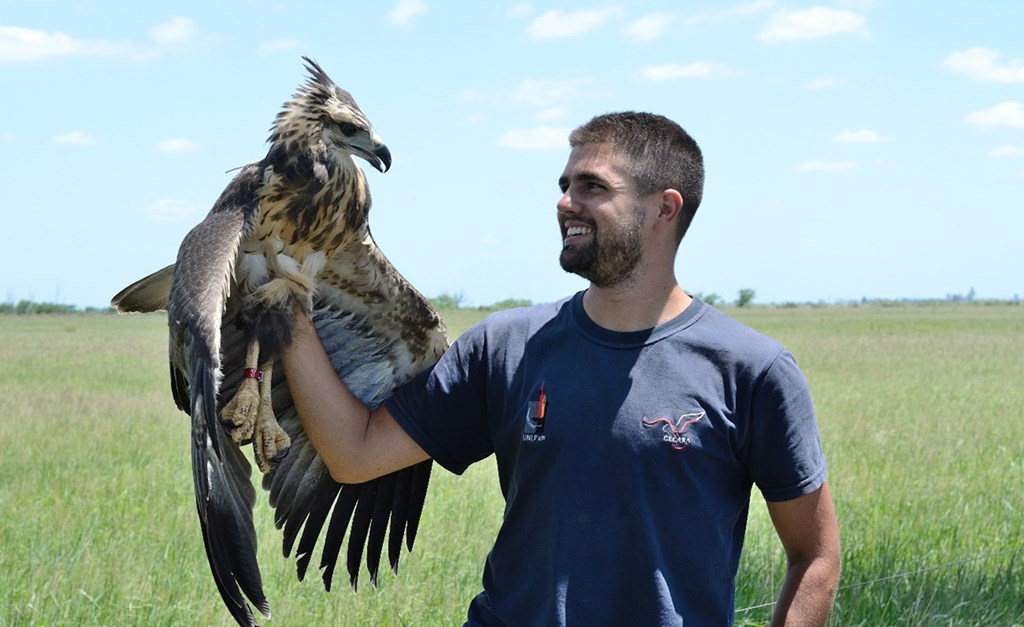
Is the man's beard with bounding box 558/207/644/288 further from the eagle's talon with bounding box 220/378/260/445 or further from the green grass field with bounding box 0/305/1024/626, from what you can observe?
the green grass field with bounding box 0/305/1024/626

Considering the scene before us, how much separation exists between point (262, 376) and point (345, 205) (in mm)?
832

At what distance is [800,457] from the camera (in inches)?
130

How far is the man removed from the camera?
3236 millimetres

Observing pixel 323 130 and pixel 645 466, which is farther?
pixel 323 130

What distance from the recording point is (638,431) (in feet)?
10.6

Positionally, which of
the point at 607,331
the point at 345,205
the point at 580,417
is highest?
the point at 345,205

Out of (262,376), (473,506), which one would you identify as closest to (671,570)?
(262,376)

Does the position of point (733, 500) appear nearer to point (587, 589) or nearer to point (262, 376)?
point (587, 589)

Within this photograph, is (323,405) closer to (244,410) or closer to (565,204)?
(244,410)

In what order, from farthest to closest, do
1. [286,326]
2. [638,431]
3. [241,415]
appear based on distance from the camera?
[286,326], [241,415], [638,431]

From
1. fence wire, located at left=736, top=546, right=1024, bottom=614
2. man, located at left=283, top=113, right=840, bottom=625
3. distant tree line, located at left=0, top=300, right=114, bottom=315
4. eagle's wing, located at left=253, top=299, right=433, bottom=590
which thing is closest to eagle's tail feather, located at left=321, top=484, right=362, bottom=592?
eagle's wing, located at left=253, top=299, right=433, bottom=590

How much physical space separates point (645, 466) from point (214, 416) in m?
1.33

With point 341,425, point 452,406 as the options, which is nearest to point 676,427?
point 452,406

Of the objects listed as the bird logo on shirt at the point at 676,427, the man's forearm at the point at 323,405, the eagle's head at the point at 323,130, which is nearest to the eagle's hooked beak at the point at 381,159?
the eagle's head at the point at 323,130
